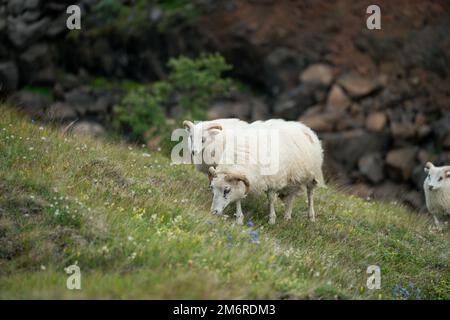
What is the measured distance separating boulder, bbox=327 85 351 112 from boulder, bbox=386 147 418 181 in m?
2.71

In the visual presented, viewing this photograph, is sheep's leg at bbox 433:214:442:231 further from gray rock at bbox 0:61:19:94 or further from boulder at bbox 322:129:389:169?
gray rock at bbox 0:61:19:94

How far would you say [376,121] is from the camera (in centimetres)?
2553

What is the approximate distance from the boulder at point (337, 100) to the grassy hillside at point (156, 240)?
13554 millimetres

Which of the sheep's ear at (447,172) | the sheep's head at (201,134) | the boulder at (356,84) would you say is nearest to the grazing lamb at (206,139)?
the sheep's head at (201,134)

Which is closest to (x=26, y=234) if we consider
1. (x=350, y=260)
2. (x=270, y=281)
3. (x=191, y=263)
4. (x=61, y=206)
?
(x=61, y=206)

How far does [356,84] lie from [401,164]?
13.5 ft

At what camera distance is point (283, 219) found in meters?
11.2

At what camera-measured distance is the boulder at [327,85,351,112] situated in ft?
84.0

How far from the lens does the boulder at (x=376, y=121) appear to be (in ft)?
83.5

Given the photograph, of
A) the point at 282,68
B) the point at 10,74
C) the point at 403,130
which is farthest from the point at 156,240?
the point at 10,74

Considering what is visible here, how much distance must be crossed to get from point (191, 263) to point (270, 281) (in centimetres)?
103

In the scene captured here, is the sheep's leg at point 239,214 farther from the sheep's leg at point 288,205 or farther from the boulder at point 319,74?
the boulder at point 319,74

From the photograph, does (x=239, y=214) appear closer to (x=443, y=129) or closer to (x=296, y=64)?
(x=443, y=129)

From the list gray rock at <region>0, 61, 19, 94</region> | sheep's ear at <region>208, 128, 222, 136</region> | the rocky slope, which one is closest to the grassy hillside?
sheep's ear at <region>208, 128, 222, 136</region>
